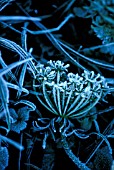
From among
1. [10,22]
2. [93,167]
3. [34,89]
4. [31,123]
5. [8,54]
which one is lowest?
[93,167]

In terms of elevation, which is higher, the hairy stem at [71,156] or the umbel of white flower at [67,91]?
the umbel of white flower at [67,91]

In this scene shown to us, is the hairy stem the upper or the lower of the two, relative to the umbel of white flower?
lower

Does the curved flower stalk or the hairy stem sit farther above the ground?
the curved flower stalk

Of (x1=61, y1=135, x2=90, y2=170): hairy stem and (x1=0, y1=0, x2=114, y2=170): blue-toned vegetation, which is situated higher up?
(x1=0, y1=0, x2=114, y2=170): blue-toned vegetation

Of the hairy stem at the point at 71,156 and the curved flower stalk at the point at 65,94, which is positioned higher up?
the curved flower stalk at the point at 65,94

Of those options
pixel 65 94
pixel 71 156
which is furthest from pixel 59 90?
pixel 71 156

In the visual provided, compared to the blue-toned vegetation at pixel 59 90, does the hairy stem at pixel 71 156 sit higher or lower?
lower

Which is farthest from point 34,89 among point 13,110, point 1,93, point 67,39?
point 67,39

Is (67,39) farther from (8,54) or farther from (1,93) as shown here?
(1,93)
